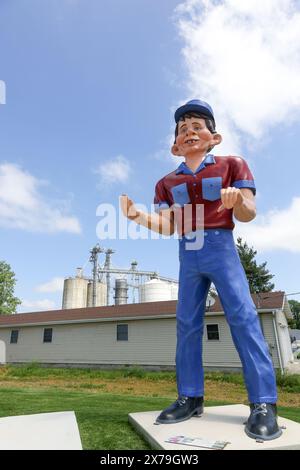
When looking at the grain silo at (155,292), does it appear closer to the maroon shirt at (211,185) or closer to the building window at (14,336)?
the building window at (14,336)

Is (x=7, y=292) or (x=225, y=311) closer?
(x=225, y=311)

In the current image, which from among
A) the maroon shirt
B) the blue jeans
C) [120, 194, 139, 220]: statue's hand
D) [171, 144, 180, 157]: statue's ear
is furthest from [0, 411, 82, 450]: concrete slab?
[171, 144, 180, 157]: statue's ear

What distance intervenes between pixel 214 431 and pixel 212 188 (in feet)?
6.39

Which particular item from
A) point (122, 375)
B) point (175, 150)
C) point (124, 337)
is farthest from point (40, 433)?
point (124, 337)

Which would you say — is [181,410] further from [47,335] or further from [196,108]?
[47,335]

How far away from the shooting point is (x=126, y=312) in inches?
764

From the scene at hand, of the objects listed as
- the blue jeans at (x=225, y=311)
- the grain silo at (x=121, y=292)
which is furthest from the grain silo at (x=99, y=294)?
the blue jeans at (x=225, y=311)

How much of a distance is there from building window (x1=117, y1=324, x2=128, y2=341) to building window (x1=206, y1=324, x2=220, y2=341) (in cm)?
463

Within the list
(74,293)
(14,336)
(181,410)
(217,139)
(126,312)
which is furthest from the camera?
(74,293)

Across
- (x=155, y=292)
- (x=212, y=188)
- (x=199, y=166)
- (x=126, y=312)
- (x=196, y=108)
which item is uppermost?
(x=155, y=292)
